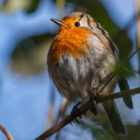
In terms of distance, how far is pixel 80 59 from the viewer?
3.17 m

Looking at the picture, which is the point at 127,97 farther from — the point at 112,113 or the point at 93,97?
the point at 112,113

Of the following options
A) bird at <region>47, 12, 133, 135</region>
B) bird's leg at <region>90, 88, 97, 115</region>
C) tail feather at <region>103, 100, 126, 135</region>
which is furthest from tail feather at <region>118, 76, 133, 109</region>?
tail feather at <region>103, 100, 126, 135</region>

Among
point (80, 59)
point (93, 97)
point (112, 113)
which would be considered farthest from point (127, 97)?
point (112, 113)

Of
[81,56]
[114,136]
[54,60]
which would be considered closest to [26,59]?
[54,60]

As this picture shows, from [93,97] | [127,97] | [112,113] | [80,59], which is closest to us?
[93,97]

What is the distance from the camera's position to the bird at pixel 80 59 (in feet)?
10.4

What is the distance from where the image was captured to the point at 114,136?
2.64 meters

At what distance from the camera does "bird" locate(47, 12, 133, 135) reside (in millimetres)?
3156

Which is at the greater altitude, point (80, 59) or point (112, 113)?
point (80, 59)

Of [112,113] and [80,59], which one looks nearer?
[80,59]

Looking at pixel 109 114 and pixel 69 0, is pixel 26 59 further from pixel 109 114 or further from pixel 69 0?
pixel 109 114

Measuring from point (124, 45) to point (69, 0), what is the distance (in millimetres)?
787

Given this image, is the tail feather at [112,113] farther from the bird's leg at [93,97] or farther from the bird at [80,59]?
the bird's leg at [93,97]

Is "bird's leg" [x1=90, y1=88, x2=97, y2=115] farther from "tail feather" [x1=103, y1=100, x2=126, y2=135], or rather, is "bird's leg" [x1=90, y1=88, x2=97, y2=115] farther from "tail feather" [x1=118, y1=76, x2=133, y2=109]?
"tail feather" [x1=103, y1=100, x2=126, y2=135]
